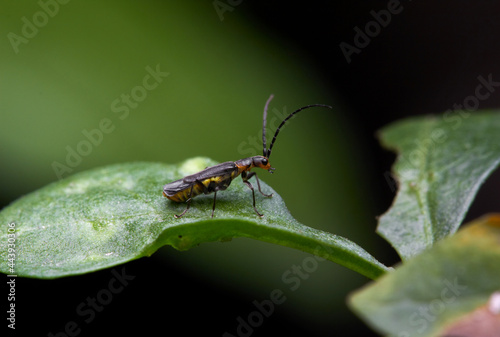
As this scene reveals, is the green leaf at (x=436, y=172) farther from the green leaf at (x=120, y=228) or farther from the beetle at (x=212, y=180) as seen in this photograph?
the beetle at (x=212, y=180)

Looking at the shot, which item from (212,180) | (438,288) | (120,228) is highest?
(120,228)

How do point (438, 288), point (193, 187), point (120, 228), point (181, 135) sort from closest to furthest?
point (438, 288)
point (120, 228)
point (193, 187)
point (181, 135)

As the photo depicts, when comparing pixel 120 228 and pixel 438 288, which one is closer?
pixel 438 288

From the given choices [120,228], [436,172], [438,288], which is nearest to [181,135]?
[436,172]

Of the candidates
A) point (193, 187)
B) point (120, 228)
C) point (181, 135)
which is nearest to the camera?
point (120, 228)

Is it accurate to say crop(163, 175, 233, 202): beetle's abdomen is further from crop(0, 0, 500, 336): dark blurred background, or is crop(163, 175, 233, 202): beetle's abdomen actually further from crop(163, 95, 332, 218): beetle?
crop(0, 0, 500, 336): dark blurred background

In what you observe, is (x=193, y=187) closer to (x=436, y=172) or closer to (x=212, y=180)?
(x=212, y=180)

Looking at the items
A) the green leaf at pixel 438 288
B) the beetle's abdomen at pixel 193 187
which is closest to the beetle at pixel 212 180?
the beetle's abdomen at pixel 193 187
